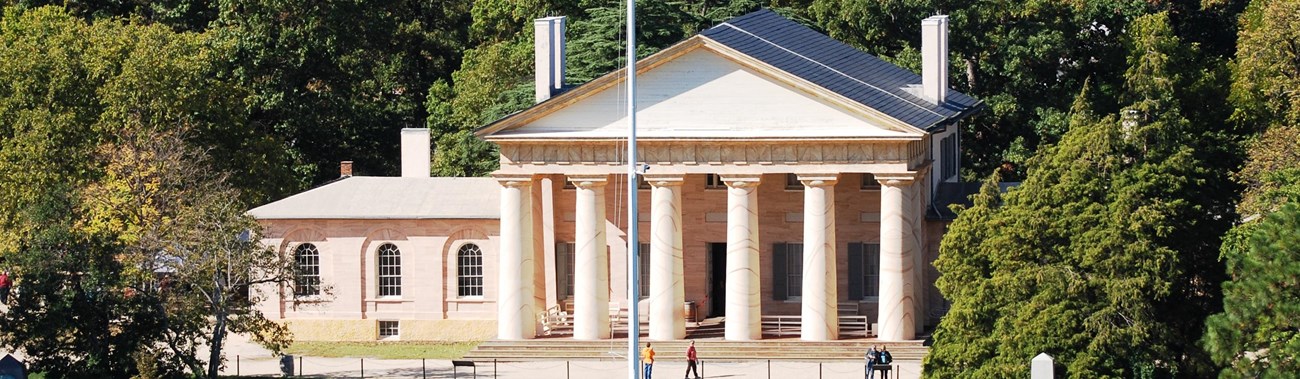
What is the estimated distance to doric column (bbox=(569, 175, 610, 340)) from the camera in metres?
84.7

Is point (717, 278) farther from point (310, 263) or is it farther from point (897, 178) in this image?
point (310, 263)

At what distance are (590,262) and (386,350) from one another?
319 inches

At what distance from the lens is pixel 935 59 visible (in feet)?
288

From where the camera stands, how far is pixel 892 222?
83438mm

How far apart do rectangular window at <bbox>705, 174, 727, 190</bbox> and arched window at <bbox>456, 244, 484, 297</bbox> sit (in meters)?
7.55

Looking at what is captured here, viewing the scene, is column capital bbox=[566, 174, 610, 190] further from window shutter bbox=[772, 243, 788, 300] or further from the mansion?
window shutter bbox=[772, 243, 788, 300]

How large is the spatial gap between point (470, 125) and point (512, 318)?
23084 mm

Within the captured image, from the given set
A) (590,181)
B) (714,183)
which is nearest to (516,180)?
(590,181)

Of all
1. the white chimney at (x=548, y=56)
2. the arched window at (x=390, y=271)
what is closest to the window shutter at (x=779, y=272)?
the white chimney at (x=548, y=56)

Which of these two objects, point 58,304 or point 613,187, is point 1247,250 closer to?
point 613,187

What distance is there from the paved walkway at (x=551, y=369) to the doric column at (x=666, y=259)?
144 centimetres

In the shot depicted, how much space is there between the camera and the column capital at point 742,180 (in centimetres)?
8400

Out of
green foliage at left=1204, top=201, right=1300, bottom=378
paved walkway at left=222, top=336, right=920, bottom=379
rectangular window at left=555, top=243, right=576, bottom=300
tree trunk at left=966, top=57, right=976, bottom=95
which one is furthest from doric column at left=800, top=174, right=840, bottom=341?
tree trunk at left=966, top=57, right=976, bottom=95

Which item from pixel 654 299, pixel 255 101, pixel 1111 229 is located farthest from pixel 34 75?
pixel 1111 229
